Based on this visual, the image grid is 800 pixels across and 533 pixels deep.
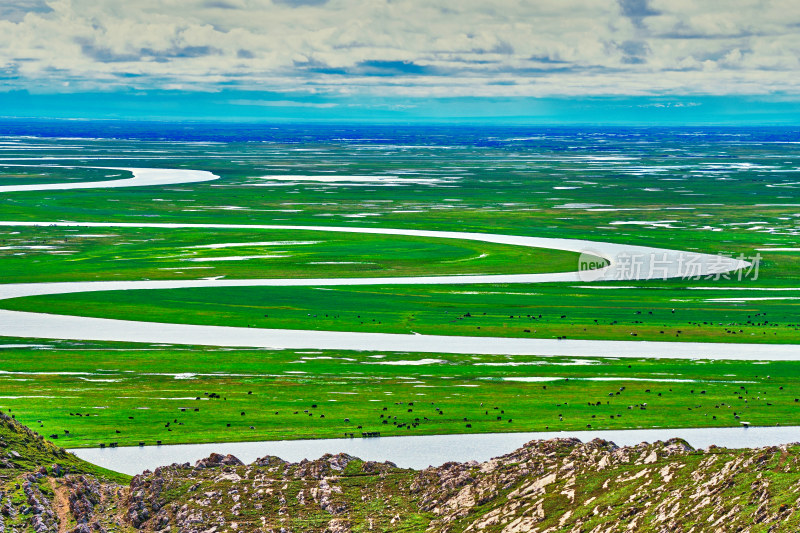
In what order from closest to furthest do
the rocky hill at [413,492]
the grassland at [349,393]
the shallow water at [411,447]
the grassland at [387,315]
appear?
1. the rocky hill at [413,492]
2. the shallow water at [411,447]
3. the grassland at [349,393]
4. the grassland at [387,315]

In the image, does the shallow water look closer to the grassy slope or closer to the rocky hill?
the rocky hill

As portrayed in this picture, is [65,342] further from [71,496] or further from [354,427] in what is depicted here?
[71,496]

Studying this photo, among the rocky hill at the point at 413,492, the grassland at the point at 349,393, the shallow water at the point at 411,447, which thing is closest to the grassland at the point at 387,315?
the grassland at the point at 349,393

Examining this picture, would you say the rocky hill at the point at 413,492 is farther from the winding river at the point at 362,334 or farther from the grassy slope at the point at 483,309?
the grassy slope at the point at 483,309

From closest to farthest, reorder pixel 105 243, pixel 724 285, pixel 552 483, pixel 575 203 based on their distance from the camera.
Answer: pixel 552 483
pixel 724 285
pixel 105 243
pixel 575 203

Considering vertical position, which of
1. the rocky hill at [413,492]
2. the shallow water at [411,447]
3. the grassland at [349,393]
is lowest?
the grassland at [349,393]

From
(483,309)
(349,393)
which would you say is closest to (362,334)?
(483,309)

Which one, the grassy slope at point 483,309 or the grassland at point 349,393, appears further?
the grassy slope at point 483,309

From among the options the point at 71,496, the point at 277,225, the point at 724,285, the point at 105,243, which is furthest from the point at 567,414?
the point at 277,225
